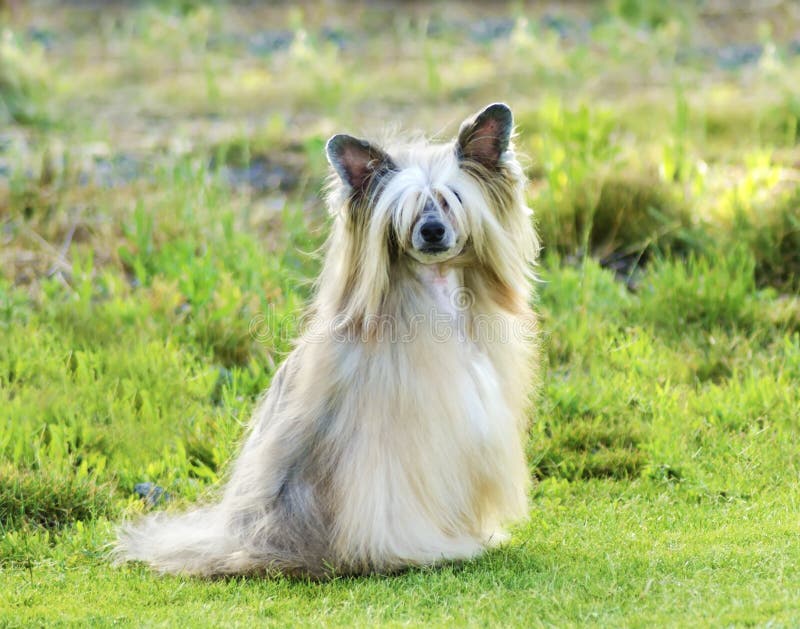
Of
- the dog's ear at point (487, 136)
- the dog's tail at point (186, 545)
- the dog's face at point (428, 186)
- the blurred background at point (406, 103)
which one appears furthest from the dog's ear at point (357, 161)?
the dog's tail at point (186, 545)

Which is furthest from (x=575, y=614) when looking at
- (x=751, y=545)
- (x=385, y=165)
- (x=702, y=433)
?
(x=702, y=433)

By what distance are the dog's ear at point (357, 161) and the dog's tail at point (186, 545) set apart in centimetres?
148

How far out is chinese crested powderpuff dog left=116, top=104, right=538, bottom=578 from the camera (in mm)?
5004

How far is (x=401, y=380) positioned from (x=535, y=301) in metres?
2.27

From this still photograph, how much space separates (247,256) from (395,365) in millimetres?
3339

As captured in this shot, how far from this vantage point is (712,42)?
15.4 meters

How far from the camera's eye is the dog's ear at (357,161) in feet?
16.4

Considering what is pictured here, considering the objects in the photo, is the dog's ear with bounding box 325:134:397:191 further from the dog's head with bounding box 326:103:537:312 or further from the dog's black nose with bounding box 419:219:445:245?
the dog's black nose with bounding box 419:219:445:245

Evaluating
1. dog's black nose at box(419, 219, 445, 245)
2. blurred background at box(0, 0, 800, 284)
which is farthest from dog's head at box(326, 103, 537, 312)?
blurred background at box(0, 0, 800, 284)

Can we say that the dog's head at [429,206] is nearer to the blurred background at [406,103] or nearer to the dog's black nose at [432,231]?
the dog's black nose at [432,231]

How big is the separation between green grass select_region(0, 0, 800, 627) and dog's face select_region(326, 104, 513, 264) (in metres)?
1.27

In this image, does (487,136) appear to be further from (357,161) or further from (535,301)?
(535,301)

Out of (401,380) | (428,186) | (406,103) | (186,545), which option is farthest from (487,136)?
(406,103)

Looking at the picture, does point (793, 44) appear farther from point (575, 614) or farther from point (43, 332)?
point (575, 614)
